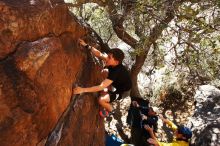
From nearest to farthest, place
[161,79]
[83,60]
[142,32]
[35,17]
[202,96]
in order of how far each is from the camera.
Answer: [35,17], [83,60], [142,32], [202,96], [161,79]

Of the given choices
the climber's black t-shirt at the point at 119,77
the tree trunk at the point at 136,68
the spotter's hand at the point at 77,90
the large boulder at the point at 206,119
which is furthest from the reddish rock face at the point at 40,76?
the tree trunk at the point at 136,68

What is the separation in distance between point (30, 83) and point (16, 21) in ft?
2.75

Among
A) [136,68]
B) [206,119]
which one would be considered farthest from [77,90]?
[136,68]

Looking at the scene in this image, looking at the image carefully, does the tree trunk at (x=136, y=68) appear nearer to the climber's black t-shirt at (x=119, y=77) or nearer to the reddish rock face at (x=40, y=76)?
the climber's black t-shirt at (x=119, y=77)

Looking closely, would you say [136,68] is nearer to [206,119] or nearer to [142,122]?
[142,122]

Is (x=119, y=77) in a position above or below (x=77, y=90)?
above

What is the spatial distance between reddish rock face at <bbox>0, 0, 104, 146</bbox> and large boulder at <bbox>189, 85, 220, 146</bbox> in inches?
109

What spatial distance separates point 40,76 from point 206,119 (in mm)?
5044

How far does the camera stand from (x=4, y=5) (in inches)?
179

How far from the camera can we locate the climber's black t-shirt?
240 inches

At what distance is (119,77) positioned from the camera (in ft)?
20.4

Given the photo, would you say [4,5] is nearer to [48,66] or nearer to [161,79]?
[48,66]

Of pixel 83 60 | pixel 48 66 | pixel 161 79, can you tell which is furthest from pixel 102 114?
pixel 161 79

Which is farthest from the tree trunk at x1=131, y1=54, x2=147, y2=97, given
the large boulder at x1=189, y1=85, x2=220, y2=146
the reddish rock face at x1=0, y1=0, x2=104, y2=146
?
the reddish rock face at x1=0, y1=0, x2=104, y2=146
